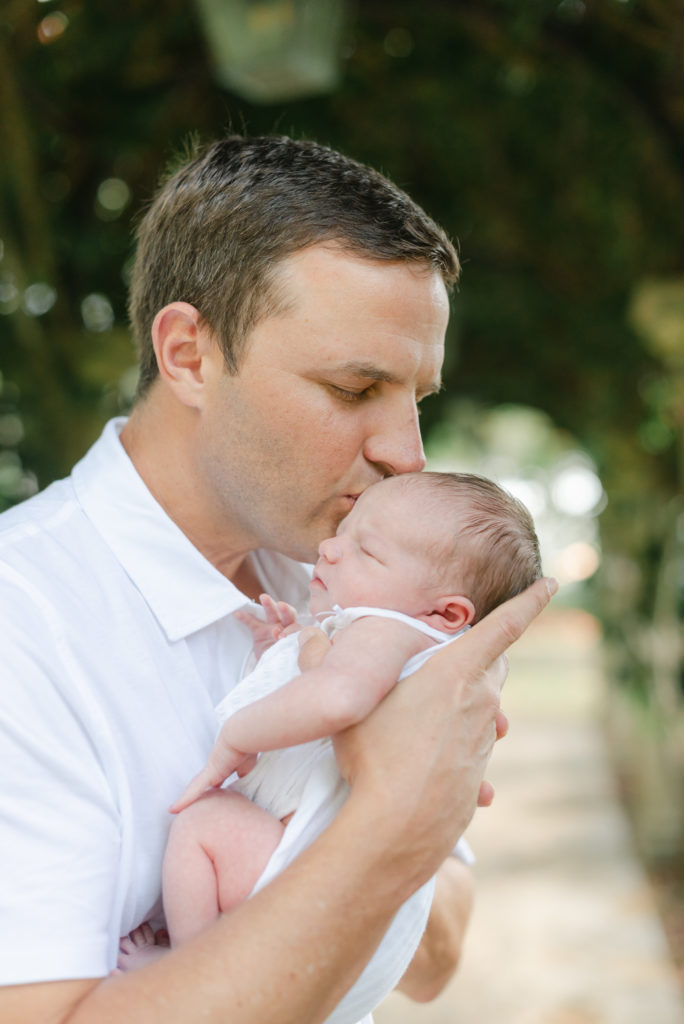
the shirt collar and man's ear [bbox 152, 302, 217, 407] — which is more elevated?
man's ear [bbox 152, 302, 217, 407]

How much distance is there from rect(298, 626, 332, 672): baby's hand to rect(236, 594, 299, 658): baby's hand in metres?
0.13

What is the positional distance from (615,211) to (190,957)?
5.05m

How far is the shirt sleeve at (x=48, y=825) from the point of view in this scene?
1195mm

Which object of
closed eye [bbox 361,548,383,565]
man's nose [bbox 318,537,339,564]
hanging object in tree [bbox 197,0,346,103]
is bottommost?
closed eye [bbox 361,548,383,565]

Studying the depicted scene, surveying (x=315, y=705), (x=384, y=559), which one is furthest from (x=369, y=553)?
(x=315, y=705)

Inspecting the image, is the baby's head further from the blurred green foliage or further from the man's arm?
the blurred green foliage

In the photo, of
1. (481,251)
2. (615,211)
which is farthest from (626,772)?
(615,211)

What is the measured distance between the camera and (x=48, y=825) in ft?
4.05

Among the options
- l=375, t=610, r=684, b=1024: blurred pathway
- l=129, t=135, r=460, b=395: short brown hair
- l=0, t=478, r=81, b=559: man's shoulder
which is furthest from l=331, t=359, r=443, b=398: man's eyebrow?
l=375, t=610, r=684, b=1024: blurred pathway

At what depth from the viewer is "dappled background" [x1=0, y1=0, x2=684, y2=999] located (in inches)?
153

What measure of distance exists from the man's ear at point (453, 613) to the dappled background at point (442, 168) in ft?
5.10

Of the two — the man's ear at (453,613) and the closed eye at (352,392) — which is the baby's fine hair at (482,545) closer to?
the man's ear at (453,613)

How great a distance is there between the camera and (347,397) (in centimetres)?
170

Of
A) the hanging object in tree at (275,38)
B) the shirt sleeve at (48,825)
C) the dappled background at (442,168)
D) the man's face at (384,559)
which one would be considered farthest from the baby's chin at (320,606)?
the hanging object in tree at (275,38)
